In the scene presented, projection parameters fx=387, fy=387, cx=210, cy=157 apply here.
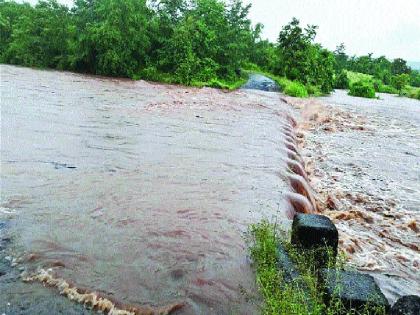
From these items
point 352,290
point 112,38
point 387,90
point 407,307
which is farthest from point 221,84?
point 387,90

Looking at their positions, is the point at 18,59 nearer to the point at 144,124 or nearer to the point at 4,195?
the point at 144,124

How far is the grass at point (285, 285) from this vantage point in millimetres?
3158

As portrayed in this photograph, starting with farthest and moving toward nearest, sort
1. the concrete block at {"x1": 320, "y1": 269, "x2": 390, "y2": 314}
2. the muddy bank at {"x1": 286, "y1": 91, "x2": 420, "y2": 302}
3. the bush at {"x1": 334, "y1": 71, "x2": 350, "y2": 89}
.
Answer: the bush at {"x1": 334, "y1": 71, "x2": 350, "y2": 89}
the muddy bank at {"x1": 286, "y1": 91, "x2": 420, "y2": 302}
the concrete block at {"x1": 320, "y1": 269, "x2": 390, "y2": 314}

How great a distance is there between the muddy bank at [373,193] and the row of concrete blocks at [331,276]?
1.02 m

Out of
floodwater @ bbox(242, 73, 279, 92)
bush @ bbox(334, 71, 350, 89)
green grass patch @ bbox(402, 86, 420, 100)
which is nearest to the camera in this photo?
floodwater @ bbox(242, 73, 279, 92)

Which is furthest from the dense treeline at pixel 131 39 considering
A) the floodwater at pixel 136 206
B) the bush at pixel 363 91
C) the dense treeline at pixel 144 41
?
the floodwater at pixel 136 206

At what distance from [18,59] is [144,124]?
2579 cm

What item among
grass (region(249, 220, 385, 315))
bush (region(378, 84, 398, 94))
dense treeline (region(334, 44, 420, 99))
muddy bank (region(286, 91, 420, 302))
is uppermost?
dense treeline (region(334, 44, 420, 99))

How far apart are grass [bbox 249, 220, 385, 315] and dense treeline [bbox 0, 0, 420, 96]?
90.0 feet

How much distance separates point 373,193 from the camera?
27.6 feet

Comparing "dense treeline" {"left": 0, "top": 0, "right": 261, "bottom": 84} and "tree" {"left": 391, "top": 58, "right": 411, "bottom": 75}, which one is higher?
"tree" {"left": 391, "top": 58, "right": 411, "bottom": 75}

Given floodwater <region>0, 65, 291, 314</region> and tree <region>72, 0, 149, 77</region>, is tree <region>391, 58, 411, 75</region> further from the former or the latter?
floodwater <region>0, 65, 291, 314</region>

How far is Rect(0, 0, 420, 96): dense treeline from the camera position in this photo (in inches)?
1185

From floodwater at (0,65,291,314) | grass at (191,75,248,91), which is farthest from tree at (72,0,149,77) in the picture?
floodwater at (0,65,291,314)
